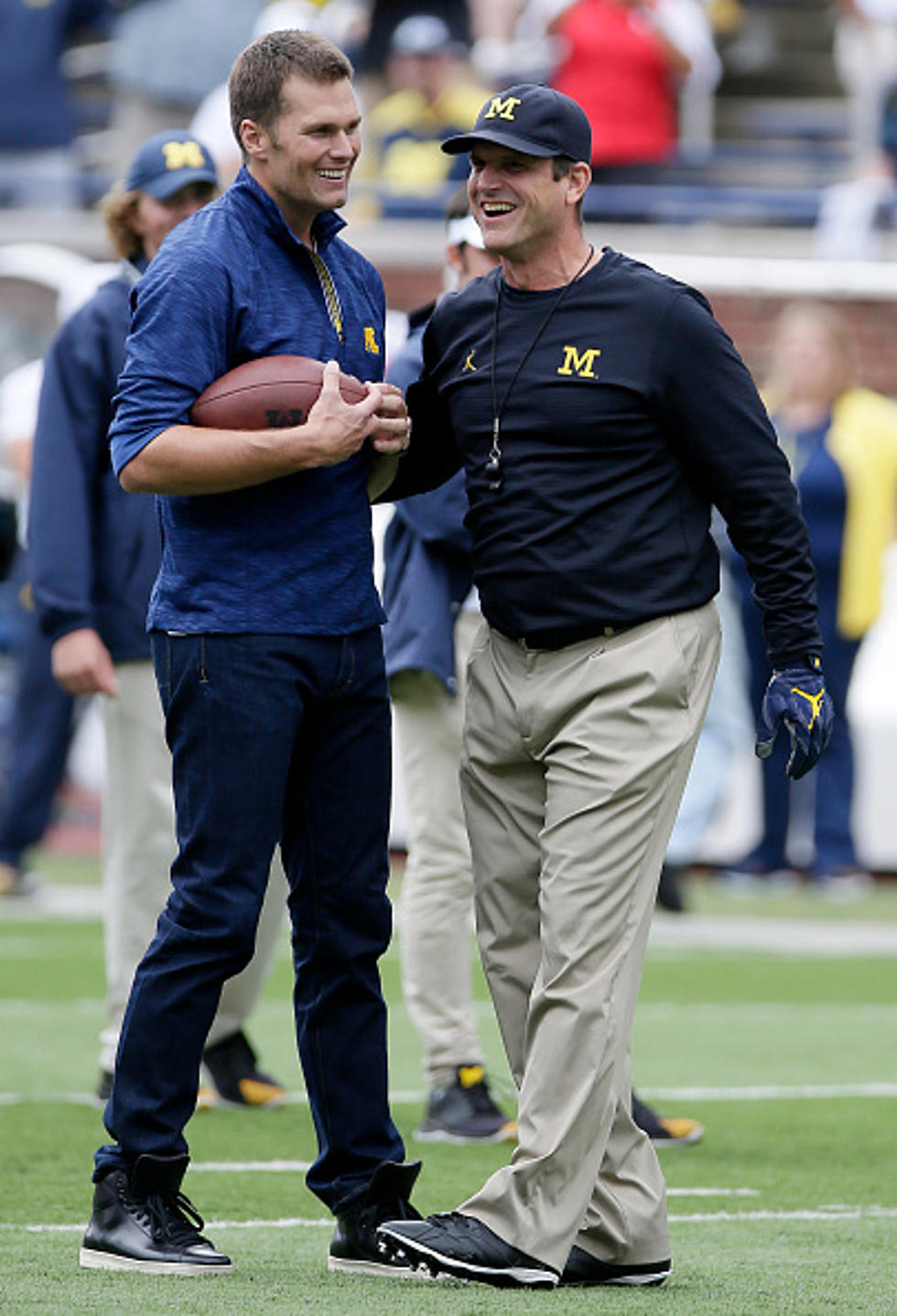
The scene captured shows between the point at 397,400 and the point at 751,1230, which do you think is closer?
the point at 397,400

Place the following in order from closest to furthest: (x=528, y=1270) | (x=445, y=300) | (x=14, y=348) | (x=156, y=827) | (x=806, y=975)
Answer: (x=528, y=1270) → (x=445, y=300) → (x=156, y=827) → (x=806, y=975) → (x=14, y=348)

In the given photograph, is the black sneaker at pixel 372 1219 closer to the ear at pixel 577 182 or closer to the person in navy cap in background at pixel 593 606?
the person in navy cap in background at pixel 593 606

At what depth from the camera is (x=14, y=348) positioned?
1566 cm

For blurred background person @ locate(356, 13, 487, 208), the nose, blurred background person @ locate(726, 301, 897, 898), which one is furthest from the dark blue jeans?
blurred background person @ locate(356, 13, 487, 208)

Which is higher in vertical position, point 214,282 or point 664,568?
point 214,282

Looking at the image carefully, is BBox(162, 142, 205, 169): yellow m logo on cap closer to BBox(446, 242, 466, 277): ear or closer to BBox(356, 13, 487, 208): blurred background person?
BBox(446, 242, 466, 277): ear

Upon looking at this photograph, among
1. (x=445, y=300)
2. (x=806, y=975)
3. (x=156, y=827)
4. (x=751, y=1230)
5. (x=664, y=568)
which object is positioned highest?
(x=445, y=300)

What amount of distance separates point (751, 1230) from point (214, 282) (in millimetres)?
2255

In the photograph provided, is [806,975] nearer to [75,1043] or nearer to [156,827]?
[75,1043]

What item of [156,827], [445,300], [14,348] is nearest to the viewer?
[445,300]

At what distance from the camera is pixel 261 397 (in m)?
A: 4.71

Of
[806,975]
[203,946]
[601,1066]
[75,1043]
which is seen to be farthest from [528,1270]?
[806,975]

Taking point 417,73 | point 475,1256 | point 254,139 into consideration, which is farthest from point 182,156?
point 417,73

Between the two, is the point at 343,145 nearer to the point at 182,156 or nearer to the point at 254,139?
the point at 254,139
